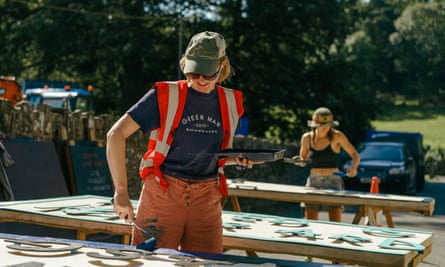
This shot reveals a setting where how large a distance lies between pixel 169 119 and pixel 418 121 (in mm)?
84285

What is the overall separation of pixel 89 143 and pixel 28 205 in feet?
16.0

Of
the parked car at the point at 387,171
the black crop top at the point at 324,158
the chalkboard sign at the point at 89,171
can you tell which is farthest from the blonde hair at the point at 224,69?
the parked car at the point at 387,171

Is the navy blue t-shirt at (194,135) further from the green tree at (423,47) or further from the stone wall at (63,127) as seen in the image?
the green tree at (423,47)

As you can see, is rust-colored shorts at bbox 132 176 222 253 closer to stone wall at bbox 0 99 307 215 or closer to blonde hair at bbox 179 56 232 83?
blonde hair at bbox 179 56 232 83

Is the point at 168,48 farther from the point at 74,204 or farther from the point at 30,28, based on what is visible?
the point at 74,204

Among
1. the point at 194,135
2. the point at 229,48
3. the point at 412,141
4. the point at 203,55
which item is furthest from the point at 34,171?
the point at 229,48

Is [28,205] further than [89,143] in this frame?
No

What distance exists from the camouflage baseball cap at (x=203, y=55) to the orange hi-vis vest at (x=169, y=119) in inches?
5.2

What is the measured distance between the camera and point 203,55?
4562 millimetres

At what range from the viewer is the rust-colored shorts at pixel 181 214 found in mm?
4652

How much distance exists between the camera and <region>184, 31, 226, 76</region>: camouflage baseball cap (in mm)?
4551

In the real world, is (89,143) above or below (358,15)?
below

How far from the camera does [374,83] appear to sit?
10081 cm

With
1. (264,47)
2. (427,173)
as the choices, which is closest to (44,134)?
(264,47)
